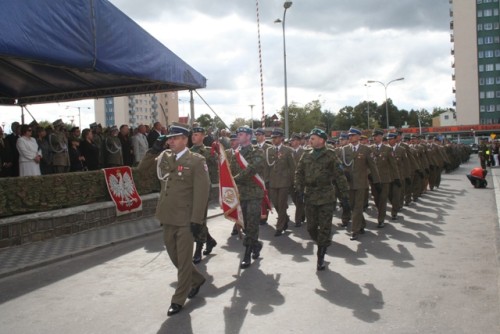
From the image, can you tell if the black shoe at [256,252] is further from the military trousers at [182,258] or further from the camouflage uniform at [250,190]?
the military trousers at [182,258]

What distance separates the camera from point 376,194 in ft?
33.9

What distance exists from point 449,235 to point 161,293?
5.80 metres

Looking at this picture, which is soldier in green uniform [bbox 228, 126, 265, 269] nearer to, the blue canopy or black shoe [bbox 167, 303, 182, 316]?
black shoe [bbox 167, 303, 182, 316]

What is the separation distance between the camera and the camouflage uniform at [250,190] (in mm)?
7410

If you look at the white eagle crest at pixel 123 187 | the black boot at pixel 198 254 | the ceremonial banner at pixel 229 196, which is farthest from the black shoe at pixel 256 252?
the white eagle crest at pixel 123 187

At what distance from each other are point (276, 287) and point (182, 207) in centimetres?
166

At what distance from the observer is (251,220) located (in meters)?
7.40

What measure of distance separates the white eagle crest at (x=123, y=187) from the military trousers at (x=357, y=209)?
5.34 metres

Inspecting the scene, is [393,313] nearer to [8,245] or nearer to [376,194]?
[376,194]

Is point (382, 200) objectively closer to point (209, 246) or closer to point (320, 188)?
point (320, 188)

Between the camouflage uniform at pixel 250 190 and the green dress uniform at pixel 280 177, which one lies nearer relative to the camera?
the camouflage uniform at pixel 250 190

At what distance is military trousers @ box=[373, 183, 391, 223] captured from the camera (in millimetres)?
10008

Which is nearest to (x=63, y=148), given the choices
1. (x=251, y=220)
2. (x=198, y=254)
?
(x=198, y=254)

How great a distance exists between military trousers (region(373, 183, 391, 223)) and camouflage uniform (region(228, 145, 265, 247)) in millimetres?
3579
